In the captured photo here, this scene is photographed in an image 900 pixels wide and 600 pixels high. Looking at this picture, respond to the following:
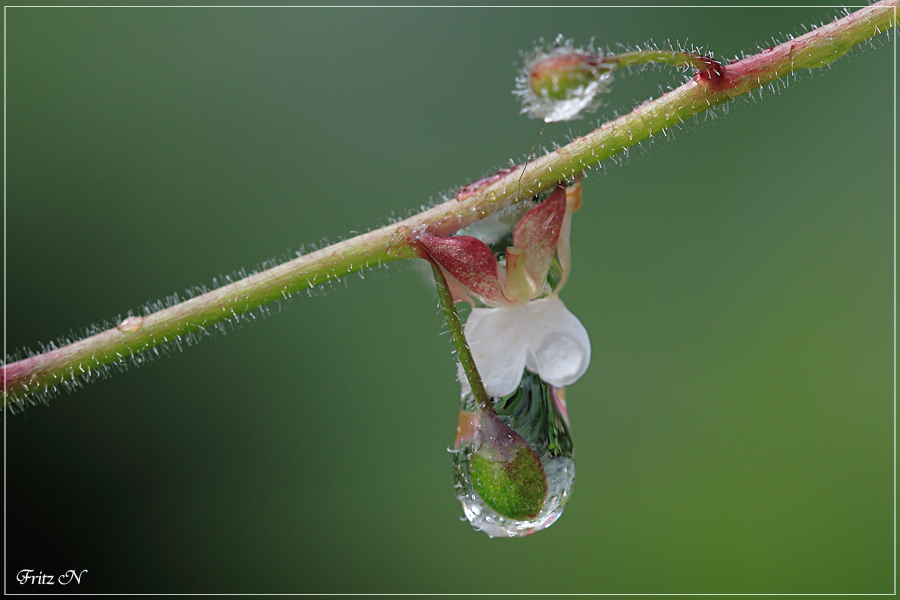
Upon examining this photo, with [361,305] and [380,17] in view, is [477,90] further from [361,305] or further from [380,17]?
[361,305]

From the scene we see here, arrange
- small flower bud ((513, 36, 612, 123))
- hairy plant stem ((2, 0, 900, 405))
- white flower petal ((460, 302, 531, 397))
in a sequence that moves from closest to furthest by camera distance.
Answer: small flower bud ((513, 36, 612, 123))
hairy plant stem ((2, 0, 900, 405))
white flower petal ((460, 302, 531, 397))

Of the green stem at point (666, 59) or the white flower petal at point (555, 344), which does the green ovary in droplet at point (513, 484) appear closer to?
the white flower petal at point (555, 344)

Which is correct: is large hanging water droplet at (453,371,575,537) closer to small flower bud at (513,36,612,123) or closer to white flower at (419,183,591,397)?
white flower at (419,183,591,397)

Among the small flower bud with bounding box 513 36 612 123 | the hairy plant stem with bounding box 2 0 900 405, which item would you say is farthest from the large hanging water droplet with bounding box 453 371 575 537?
the small flower bud with bounding box 513 36 612 123

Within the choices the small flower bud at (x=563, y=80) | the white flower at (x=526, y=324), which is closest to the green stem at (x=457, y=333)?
the white flower at (x=526, y=324)

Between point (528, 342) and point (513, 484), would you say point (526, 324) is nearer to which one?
point (528, 342)

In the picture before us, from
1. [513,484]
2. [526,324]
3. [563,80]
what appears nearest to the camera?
[563,80]

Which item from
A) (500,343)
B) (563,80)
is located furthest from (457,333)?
(563,80)
